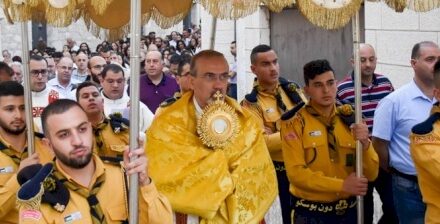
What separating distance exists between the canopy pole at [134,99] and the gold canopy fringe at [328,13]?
84 cm

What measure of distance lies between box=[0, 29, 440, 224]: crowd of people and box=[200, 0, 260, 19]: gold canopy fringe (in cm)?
77

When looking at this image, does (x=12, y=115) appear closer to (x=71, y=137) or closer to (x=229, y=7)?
(x=71, y=137)

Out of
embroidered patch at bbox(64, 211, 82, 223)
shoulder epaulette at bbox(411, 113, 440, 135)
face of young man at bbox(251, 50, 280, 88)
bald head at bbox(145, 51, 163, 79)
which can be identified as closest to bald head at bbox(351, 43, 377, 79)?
face of young man at bbox(251, 50, 280, 88)

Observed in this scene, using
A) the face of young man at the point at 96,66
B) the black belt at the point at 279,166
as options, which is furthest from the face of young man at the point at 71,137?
the face of young man at the point at 96,66

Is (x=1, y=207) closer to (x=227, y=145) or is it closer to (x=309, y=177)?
(x=227, y=145)

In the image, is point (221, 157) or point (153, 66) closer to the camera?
point (221, 157)

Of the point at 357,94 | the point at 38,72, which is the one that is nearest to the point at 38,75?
the point at 38,72

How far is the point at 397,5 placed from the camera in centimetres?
433

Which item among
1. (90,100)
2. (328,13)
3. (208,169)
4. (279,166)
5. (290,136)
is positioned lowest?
(279,166)

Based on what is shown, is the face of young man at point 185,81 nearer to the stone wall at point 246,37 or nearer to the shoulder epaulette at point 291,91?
the shoulder epaulette at point 291,91

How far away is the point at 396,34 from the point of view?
31.6 feet

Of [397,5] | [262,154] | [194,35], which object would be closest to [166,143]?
[262,154]

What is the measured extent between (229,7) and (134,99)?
0.77m

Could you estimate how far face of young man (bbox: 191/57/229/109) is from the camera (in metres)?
5.15
